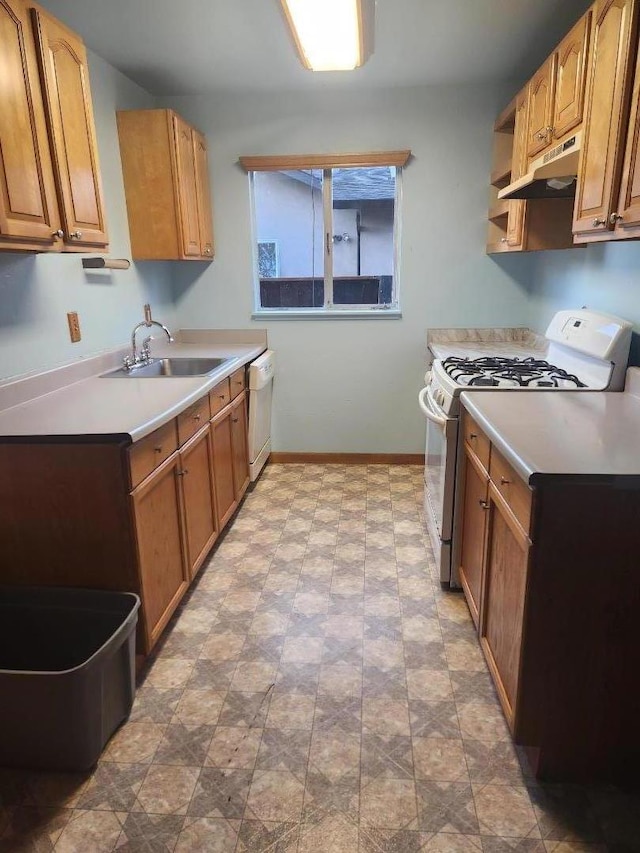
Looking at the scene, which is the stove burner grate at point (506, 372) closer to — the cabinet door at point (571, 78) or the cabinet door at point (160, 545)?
the cabinet door at point (571, 78)

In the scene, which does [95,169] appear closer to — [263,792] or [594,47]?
[594,47]

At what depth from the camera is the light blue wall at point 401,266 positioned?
3.51 m

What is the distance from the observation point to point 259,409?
11.8 feet

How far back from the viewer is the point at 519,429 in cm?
166

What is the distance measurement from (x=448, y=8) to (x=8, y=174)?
6.38ft

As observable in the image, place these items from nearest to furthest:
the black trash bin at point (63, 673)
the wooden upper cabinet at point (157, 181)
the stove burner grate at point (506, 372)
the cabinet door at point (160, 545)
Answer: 1. the black trash bin at point (63, 673)
2. the cabinet door at point (160, 545)
3. the stove burner grate at point (506, 372)
4. the wooden upper cabinet at point (157, 181)

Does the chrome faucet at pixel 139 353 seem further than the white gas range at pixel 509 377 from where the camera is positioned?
Yes

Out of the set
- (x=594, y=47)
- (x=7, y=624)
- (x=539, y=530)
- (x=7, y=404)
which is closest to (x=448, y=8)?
(x=594, y=47)

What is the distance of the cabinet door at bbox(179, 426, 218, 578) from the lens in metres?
2.34

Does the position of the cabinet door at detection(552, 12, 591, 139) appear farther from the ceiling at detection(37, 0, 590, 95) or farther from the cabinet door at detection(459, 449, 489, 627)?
the cabinet door at detection(459, 449, 489, 627)

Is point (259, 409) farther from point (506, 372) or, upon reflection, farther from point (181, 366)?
point (506, 372)

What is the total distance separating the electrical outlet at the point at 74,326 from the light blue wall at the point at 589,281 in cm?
243

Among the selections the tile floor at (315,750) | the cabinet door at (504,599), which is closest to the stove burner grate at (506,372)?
the cabinet door at (504,599)

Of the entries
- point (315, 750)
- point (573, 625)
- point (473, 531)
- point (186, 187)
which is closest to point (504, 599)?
point (573, 625)
